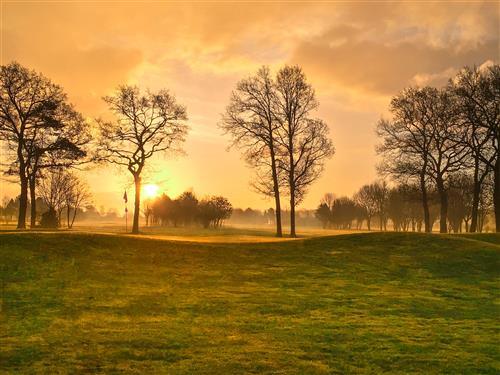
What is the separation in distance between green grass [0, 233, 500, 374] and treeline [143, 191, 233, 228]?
8786cm

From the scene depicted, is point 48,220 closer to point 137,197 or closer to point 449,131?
point 137,197

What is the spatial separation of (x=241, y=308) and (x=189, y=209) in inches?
4485

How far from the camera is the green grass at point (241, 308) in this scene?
9.53 m

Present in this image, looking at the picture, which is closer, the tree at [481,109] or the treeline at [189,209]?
the tree at [481,109]

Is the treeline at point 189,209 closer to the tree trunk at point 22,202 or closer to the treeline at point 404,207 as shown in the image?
the treeline at point 404,207

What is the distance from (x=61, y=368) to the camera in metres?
8.82

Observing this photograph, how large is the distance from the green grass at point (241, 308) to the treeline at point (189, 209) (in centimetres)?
8786

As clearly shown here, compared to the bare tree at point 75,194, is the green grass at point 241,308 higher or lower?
lower

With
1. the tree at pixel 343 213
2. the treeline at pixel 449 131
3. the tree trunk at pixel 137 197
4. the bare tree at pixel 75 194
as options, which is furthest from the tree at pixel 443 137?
the tree at pixel 343 213

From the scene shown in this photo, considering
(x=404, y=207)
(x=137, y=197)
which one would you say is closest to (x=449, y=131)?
(x=137, y=197)

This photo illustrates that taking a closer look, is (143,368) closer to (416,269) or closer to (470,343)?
(470,343)

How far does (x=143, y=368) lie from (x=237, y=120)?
39057mm

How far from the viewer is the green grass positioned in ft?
31.3

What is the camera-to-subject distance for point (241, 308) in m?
14.2
